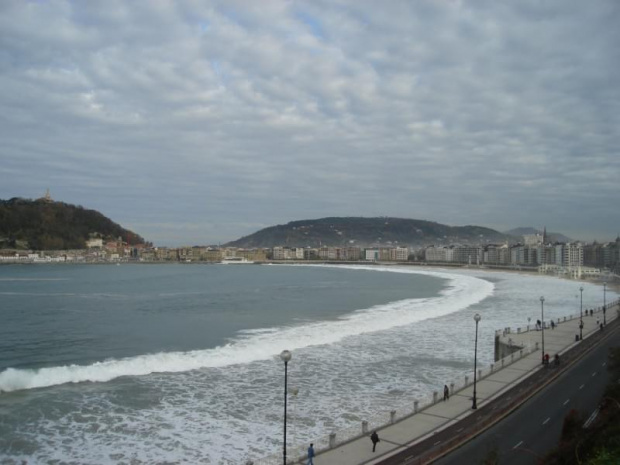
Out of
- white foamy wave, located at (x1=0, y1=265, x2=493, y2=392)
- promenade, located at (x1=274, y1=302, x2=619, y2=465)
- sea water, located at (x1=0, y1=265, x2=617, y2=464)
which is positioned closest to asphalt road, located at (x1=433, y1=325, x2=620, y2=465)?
promenade, located at (x1=274, y1=302, x2=619, y2=465)

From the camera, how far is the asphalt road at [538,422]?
530 inches

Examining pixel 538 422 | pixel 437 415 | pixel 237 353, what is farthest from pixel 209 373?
pixel 538 422

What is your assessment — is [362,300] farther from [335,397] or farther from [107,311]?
[335,397]

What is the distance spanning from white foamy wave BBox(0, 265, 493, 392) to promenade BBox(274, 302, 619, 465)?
12709 mm

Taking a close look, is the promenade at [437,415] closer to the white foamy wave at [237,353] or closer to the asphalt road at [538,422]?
the asphalt road at [538,422]

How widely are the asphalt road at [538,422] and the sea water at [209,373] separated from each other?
4.19 metres

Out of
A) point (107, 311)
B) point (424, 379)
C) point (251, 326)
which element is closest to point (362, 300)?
point (251, 326)

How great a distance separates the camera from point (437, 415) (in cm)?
1689

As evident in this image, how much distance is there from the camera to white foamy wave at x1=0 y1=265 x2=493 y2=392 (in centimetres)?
2497

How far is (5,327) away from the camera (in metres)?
42.5

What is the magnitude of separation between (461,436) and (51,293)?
247 feet

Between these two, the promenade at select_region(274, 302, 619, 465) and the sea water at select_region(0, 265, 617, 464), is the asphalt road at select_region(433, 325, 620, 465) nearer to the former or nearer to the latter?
the promenade at select_region(274, 302, 619, 465)

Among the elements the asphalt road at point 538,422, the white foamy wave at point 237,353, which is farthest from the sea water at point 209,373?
the asphalt road at point 538,422

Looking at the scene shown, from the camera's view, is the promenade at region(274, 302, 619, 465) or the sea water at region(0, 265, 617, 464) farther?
the sea water at region(0, 265, 617, 464)
